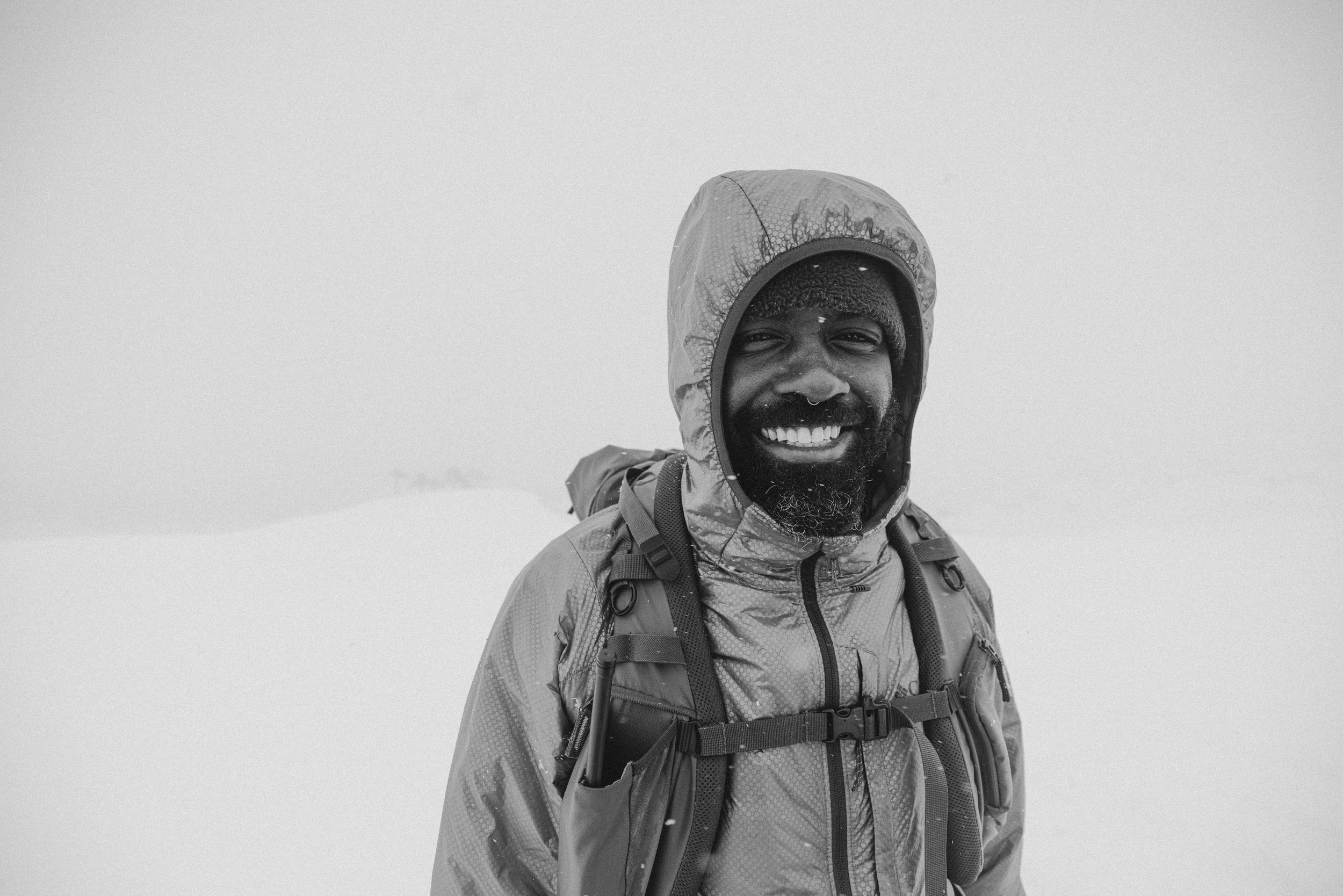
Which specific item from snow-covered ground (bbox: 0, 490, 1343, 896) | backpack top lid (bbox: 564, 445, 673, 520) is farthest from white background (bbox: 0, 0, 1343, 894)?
backpack top lid (bbox: 564, 445, 673, 520)

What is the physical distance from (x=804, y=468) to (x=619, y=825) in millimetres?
684

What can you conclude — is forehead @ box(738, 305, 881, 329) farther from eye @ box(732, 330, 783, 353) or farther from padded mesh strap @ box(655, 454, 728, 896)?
padded mesh strap @ box(655, 454, 728, 896)

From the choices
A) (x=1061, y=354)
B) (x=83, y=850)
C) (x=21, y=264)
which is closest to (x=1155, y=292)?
(x=1061, y=354)

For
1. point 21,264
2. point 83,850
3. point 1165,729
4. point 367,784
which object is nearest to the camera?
point 83,850

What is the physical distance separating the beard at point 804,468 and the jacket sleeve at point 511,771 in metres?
0.37

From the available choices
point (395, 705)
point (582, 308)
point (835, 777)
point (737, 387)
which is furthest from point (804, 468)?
point (582, 308)

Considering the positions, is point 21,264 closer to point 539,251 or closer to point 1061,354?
point 539,251

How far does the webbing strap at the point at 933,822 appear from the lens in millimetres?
1324

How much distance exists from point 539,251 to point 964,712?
14906mm

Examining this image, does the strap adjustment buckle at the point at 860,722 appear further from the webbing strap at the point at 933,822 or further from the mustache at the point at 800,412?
the mustache at the point at 800,412

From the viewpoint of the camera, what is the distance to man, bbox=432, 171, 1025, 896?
4.09 ft

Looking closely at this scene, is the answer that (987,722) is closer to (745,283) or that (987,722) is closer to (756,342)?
(756,342)

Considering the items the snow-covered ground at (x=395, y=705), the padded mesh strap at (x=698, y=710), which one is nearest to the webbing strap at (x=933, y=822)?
the padded mesh strap at (x=698, y=710)

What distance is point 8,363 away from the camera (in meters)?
11.7
